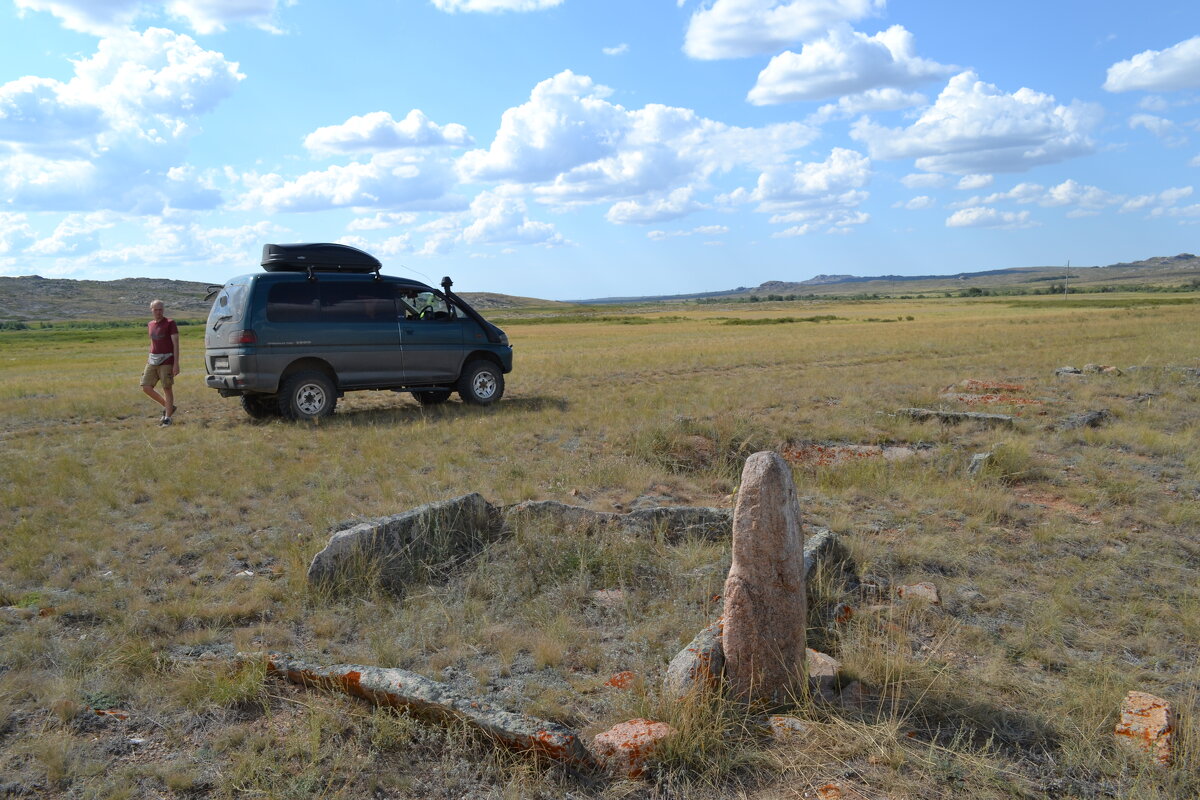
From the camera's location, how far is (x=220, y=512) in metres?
7.75

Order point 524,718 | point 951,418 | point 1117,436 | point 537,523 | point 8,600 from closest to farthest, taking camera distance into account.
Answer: point 524,718 → point 8,600 → point 537,523 → point 1117,436 → point 951,418

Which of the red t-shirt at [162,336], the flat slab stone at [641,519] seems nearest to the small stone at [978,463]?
the flat slab stone at [641,519]

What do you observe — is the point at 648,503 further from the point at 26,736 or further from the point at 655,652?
the point at 26,736

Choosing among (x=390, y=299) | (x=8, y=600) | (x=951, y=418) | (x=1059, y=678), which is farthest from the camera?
(x=390, y=299)

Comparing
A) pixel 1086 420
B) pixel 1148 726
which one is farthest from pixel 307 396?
pixel 1148 726

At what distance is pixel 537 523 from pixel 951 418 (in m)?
8.33

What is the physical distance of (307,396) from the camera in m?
13.4

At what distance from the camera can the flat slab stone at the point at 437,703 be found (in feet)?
12.3

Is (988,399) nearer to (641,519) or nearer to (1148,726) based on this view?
(641,519)

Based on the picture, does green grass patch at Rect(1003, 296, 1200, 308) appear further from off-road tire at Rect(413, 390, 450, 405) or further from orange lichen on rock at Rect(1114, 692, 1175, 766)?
orange lichen on rock at Rect(1114, 692, 1175, 766)

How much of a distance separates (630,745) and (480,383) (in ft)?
37.9

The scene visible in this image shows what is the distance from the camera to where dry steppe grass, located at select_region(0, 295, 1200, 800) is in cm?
375

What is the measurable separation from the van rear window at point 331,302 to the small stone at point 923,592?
402 inches

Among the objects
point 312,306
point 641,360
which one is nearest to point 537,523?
point 312,306
